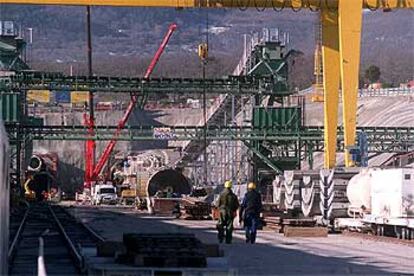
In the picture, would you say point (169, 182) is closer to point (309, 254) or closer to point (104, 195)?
point (104, 195)

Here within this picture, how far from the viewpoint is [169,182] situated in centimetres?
6103

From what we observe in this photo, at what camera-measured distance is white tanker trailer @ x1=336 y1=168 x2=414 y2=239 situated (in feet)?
→ 98.6

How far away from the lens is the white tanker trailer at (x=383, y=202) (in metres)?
30.1

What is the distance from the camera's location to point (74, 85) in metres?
60.6

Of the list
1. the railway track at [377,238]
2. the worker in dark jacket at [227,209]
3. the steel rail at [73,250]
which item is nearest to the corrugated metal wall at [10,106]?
the steel rail at [73,250]

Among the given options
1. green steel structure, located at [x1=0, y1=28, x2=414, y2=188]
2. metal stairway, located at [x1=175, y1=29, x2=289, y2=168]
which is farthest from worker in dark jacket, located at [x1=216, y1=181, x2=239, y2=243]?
metal stairway, located at [x1=175, y1=29, x2=289, y2=168]

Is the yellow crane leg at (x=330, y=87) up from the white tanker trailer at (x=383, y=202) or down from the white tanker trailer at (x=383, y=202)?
up

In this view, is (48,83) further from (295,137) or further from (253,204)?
(253,204)

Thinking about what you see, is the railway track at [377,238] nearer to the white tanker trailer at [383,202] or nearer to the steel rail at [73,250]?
the white tanker trailer at [383,202]

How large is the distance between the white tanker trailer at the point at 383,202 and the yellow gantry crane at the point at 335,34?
10319 millimetres

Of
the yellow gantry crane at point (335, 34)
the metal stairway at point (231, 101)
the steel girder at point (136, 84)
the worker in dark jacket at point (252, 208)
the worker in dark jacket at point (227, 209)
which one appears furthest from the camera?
the metal stairway at point (231, 101)

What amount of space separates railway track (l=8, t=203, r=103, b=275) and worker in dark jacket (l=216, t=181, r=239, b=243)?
2862 millimetres

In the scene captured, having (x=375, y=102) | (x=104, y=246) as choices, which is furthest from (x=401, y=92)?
(x=104, y=246)

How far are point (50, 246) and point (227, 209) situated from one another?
4111mm
